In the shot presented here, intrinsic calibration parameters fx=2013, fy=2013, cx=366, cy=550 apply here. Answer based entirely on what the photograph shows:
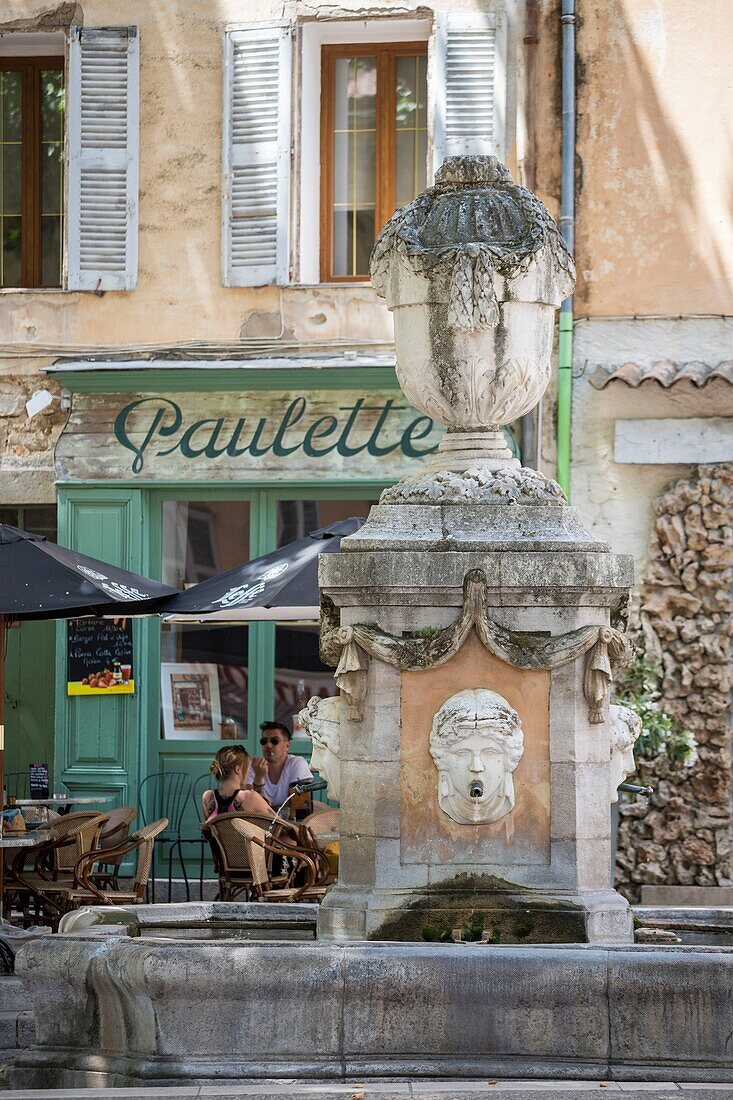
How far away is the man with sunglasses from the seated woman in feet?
2.11

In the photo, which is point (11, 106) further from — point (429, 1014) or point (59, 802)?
point (429, 1014)

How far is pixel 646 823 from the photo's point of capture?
1382 cm

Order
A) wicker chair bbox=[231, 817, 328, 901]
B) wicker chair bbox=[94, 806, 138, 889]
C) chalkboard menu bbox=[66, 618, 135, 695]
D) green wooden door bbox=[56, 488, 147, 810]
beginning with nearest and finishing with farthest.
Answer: wicker chair bbox=[231, 817, 328, 901] → wicker chair bbox=[94, 806, 138, 889] → green wooden door bbox=[56, 488, 147, 810] → chalkboard menu bbox=[66, 618, 135, 695]

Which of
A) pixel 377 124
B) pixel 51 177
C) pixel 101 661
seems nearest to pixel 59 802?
Result: pixel 101 661

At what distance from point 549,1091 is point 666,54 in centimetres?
1012

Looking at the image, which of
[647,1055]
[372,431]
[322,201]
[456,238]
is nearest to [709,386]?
[372,431]

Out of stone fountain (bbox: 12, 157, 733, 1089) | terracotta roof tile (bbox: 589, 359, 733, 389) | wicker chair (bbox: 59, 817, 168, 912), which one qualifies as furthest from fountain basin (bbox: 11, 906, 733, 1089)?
terracotta roof tile (bbox: 589, 359, 733, 389)

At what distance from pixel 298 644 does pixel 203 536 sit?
42.0 inches

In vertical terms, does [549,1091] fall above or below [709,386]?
below

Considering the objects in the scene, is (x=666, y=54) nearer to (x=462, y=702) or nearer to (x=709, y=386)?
(x=709, y=386)

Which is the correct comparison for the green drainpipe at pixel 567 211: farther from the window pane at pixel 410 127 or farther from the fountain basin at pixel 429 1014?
the fountain basin at pixel 429 1014

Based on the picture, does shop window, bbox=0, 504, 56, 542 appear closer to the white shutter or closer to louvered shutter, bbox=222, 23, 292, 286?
louvered shutter, bbox=222, 23, 292, 286

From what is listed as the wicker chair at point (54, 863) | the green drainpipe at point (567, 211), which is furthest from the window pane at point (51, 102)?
the wicker chair at point (54, 863)

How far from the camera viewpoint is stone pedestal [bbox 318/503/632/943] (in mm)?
7137
